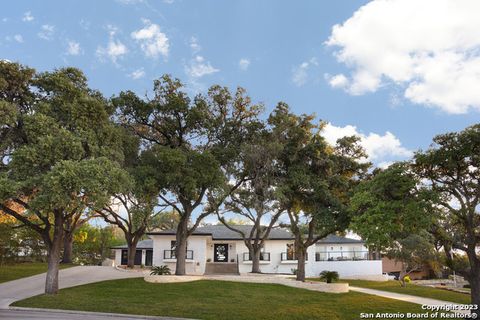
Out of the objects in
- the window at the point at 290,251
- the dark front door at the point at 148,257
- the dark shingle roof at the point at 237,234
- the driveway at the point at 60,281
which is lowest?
the driveway at the point at 60,281

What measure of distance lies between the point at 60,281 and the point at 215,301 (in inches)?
515

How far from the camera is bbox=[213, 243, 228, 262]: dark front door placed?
43969 mm

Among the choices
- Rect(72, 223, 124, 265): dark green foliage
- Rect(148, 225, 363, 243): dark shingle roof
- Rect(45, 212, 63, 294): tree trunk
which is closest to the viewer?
Rect(45, 212, 63, 294): tree trunk

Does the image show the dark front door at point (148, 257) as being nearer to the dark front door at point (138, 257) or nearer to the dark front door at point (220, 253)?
the dark front door at point (138, 257)

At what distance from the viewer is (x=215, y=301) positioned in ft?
67.2

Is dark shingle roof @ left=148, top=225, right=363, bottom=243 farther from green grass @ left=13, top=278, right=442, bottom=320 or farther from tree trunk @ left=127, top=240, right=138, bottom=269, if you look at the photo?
green grass @ left=13, top=278, right=442, bottom=320

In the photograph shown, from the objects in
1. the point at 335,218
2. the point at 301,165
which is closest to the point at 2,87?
the point at 301,165

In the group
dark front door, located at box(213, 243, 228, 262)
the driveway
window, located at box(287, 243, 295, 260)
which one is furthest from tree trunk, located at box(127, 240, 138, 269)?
window, located at box(287, 243, 295, 260)

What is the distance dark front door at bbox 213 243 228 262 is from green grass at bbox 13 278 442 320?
59.2 feet

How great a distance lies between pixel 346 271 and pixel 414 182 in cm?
2767

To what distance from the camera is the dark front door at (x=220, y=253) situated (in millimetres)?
43969

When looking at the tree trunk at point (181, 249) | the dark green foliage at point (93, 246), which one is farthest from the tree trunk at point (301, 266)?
the dark green foliage at point (93, 246)

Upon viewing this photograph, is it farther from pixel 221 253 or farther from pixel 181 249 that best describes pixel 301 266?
pixel 221 253

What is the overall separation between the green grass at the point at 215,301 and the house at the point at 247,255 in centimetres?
1366
